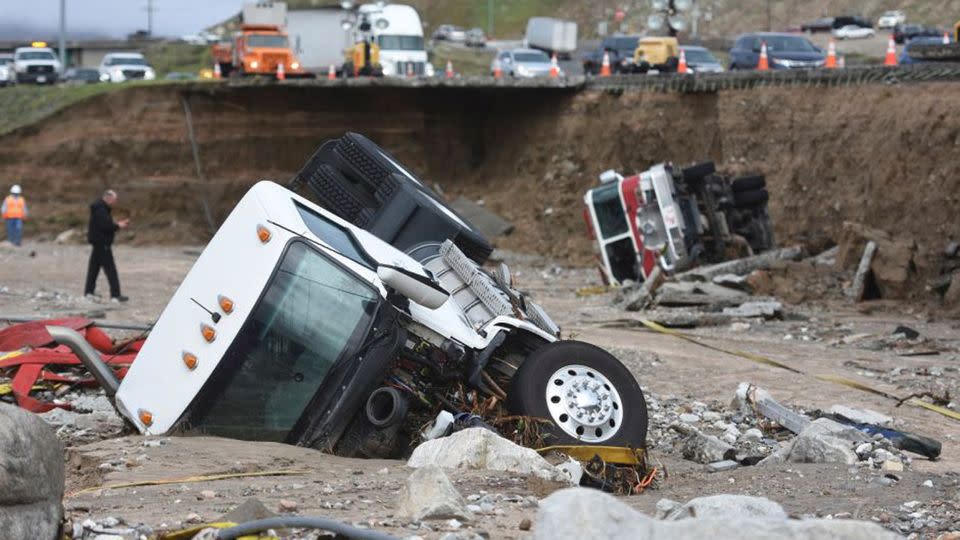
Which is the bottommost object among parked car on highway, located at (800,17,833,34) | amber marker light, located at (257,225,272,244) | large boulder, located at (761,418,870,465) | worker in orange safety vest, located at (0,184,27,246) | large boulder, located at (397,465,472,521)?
worker in orange safety vest, located at (0,184,27,246)

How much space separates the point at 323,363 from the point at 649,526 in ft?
13.9

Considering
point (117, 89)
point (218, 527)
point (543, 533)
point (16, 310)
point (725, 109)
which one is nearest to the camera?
point (543, 533)

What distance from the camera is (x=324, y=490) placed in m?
7.95

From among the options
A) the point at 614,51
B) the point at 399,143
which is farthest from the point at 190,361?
the point at 614,51

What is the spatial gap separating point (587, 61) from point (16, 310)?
35.9 metres

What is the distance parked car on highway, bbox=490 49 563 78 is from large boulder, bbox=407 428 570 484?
3960 centimetres

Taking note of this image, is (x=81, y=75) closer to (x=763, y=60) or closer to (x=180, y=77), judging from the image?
(x=180, y=77)

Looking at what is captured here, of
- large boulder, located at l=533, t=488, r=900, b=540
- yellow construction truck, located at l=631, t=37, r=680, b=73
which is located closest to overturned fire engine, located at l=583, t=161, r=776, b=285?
large boulder, located at l=533, t=488, r=900, b=540

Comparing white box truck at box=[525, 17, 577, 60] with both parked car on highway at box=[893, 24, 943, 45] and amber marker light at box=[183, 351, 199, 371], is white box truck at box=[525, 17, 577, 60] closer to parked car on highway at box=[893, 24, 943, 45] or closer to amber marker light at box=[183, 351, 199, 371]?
parked car on highway at box=[893, 24, 943, 45]

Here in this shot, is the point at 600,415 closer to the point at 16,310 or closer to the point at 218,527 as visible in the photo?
the point at 218,527

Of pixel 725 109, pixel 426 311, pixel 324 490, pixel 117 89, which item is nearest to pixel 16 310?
pixel 426 311

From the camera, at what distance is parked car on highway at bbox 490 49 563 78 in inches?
1892

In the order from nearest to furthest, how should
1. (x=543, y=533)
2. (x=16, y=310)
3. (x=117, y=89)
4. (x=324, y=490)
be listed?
(x=543, y=533)
(x=324, y=490)
(x=16, y=310)
(x=117, y=89)

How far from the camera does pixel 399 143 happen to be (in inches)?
1590
